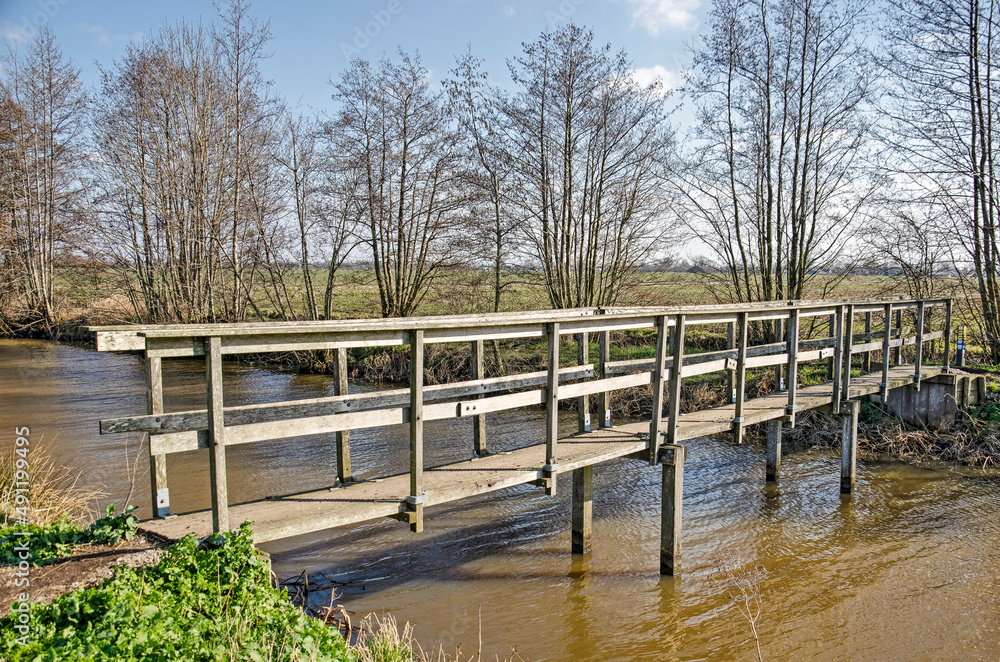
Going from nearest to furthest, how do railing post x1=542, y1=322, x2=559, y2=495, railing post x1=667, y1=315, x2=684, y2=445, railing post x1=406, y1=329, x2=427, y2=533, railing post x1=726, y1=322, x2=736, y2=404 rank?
1. railing post x1=406, y1=329, x2=427, y2=533
2. railing post x1=542, y1=322, x2=559, y2=495
3. railing post x1=667, y1=315, x2=684, y2=445
4. railing post x1=726, y1=322, x2=736, y2=404

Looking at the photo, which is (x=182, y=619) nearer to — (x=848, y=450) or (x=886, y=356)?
(x=848, y=450)

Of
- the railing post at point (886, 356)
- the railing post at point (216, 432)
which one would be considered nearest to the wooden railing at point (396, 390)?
the railing post at point (216, 432)

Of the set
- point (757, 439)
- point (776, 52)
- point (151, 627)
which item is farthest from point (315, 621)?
point (776, 52)

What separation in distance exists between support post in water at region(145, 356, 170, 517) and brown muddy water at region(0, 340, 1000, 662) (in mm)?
2341

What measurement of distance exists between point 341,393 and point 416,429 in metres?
1.17

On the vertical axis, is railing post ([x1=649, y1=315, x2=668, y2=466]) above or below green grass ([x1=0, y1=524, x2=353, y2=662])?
above

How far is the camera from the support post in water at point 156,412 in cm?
459

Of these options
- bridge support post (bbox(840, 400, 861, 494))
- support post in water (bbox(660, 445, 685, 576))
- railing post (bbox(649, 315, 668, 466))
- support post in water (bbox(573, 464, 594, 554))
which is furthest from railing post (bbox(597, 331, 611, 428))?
bridge support post (bbox(840, 400, 861, 494))

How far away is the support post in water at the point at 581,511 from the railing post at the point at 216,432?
4.28 metres

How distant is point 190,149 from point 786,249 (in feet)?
67.8

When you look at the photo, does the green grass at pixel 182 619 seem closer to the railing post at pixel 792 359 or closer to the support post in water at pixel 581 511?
the support post in water at pixel 581 511

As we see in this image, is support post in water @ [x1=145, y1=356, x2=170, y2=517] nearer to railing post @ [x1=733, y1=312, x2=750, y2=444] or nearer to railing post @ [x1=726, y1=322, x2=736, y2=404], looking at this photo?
railing post @ [x1=733, y1=312, x2=750, y2=444]

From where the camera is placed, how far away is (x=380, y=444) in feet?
40.5

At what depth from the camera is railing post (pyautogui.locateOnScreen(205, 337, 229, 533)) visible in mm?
4168
